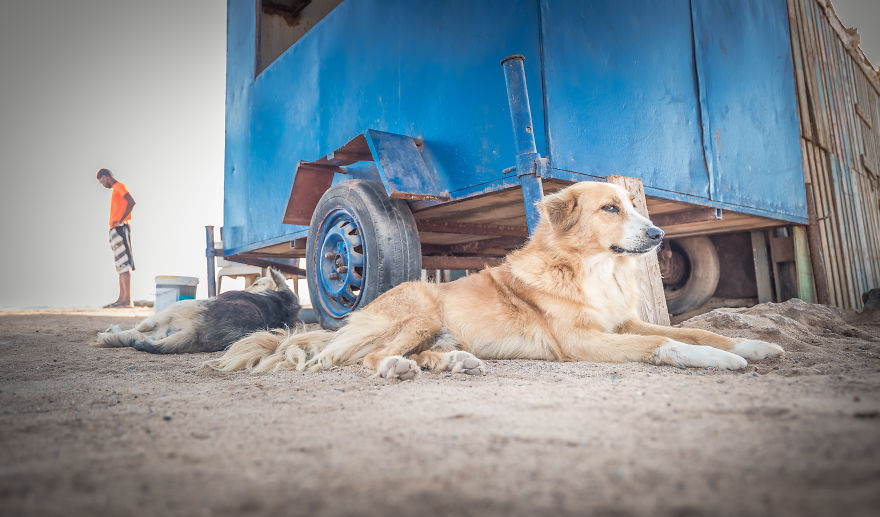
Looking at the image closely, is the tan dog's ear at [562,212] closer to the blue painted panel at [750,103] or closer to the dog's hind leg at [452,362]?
the dog's hind leg at [452,362]

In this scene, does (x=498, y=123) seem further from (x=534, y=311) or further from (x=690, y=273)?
(x=690, y=273)

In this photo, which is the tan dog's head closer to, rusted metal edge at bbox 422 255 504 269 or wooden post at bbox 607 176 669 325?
wooden post at bbox 607 176 669 325

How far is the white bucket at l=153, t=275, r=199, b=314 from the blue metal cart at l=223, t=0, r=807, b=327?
1488 millimetres

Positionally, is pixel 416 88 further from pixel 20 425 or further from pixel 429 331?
pixel 20 425

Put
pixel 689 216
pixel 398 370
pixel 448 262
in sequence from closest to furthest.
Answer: pixel 398 370
pixel 689 216
pixel 448 262

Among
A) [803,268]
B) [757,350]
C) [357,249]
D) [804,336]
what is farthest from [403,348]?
[803,268]

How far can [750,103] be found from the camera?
15.7 feet

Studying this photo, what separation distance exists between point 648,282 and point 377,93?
2.77 m

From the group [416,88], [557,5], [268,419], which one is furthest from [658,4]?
[268,419]

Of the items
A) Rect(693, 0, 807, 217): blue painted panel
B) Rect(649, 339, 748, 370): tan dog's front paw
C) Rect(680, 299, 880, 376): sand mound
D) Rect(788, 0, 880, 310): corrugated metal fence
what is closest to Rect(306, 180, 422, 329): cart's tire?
Rect(649, 339, 748, 370): tan dog's front paw

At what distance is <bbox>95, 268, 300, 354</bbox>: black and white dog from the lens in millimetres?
3674

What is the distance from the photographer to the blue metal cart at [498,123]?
121 inches

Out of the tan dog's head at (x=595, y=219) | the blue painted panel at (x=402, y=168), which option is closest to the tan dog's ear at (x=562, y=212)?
the tan dog's head at (x=595, y=219)

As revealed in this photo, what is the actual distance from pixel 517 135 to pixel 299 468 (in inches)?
91.3
